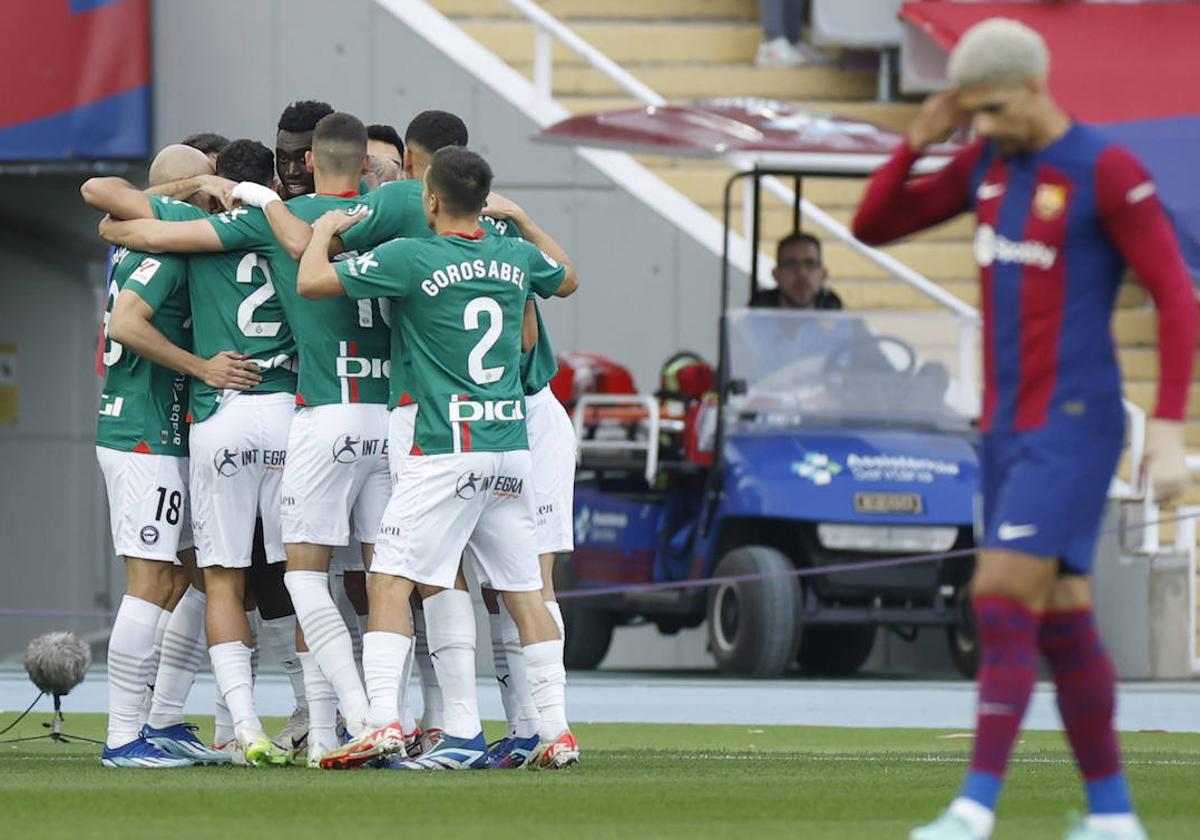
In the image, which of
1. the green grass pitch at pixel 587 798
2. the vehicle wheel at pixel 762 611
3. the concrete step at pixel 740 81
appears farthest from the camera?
the concrete step at pixel 740 81

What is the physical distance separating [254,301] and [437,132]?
0.82 m

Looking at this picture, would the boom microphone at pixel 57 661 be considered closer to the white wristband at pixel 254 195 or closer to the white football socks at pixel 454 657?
the white football socks at pixel 454 657

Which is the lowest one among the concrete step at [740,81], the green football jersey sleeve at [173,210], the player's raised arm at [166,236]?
the player's raised arm at [166,236]

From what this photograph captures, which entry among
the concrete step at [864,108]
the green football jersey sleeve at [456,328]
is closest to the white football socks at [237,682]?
the green football jersey sleeve at [456,328]

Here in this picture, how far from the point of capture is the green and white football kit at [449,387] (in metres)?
7.84

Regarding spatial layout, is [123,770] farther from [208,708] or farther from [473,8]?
[473,8]

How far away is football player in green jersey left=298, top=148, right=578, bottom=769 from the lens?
783cm

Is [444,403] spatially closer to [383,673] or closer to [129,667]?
[383,673]

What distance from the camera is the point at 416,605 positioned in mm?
9203

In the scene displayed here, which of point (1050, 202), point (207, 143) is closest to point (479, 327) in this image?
point (207, 143)

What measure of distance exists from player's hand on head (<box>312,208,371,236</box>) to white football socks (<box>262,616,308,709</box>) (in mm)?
1577

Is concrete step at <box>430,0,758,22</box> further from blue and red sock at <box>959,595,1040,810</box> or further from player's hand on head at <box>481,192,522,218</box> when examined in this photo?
blue and red sock at <box>959,595,1040,810</box>

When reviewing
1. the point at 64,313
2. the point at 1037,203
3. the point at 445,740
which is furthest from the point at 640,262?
the point at 1037,203

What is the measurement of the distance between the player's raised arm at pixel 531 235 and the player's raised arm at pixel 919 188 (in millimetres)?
2254
